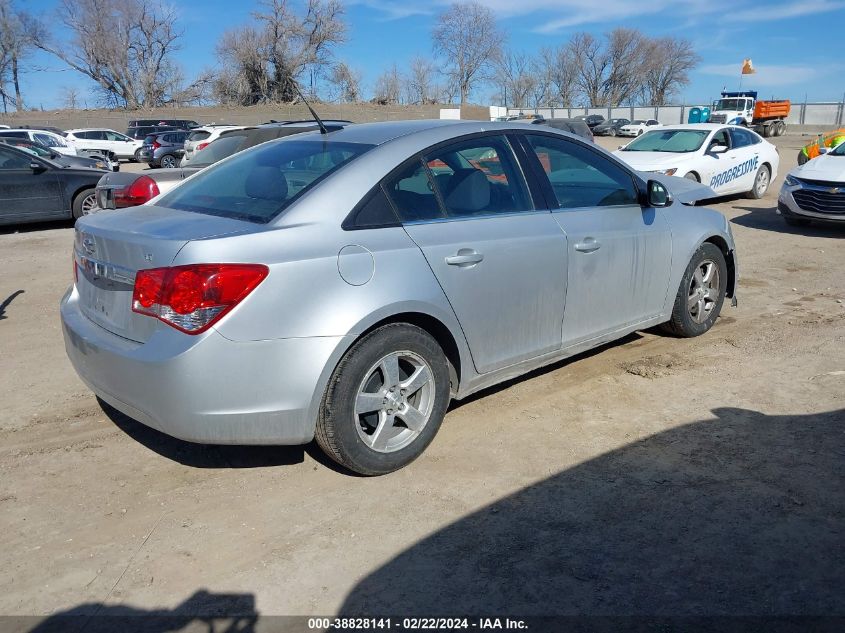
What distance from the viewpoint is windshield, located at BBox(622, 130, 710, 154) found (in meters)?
13.1

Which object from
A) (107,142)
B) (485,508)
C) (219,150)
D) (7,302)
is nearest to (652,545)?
(485,508)

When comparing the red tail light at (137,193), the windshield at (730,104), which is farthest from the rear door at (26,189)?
the windshield at (730,104)

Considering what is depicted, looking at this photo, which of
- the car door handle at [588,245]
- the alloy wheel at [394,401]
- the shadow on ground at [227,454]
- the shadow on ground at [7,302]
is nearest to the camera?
the alloy wheel at [394,401]

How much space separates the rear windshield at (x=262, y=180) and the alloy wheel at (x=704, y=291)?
299 centimetres

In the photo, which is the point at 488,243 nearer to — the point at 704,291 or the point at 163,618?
the point at 163,618

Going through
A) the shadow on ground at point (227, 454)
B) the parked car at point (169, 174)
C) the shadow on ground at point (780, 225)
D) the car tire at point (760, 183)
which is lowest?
the shadow on ground at point (227, 454)

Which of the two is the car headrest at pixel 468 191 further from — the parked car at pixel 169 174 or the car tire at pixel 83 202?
the car tire at pixel 83 202

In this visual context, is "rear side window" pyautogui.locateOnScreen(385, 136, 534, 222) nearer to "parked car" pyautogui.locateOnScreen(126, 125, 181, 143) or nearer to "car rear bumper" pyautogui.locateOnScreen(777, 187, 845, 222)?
"car rear bumper" pyautogui.locateOnScreen(777, 187, 845, 222)

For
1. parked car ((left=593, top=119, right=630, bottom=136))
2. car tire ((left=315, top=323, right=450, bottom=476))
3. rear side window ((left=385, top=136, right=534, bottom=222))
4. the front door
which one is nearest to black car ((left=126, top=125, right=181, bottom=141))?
parked car ((left=593, top=119, right=630, bottom=136))

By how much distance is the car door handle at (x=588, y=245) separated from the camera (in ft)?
14.3

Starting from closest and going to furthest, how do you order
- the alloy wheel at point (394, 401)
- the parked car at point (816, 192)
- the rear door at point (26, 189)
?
the alloy wheel at point (394, 401) → the parked car at point (816, 192) → the rear door at point (26, 189)

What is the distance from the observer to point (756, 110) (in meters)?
Result: 48.7

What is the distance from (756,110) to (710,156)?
41.0m

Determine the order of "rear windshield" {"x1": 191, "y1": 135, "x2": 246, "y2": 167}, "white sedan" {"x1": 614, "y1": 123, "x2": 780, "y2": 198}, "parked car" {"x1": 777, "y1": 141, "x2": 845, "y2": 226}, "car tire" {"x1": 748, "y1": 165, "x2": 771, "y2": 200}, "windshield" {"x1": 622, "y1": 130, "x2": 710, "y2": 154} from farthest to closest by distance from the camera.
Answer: "car tire" {"x1": 748, "y1": 165, "x2": 771, "y2": 200} < "windshield" {"x1": 622, "y1": 130, "x2": 710, "y2": 154} < "white sedan" {"x1": 614, "y1": 123, "x2": 780, "y2": 198} < "parked car" {"x1": 777, "y1": 141, "x2": 845, "y2": 226} < "rear windshield" {"x1": 191, "y1": 135, "x2": 246, "y2": 167}
